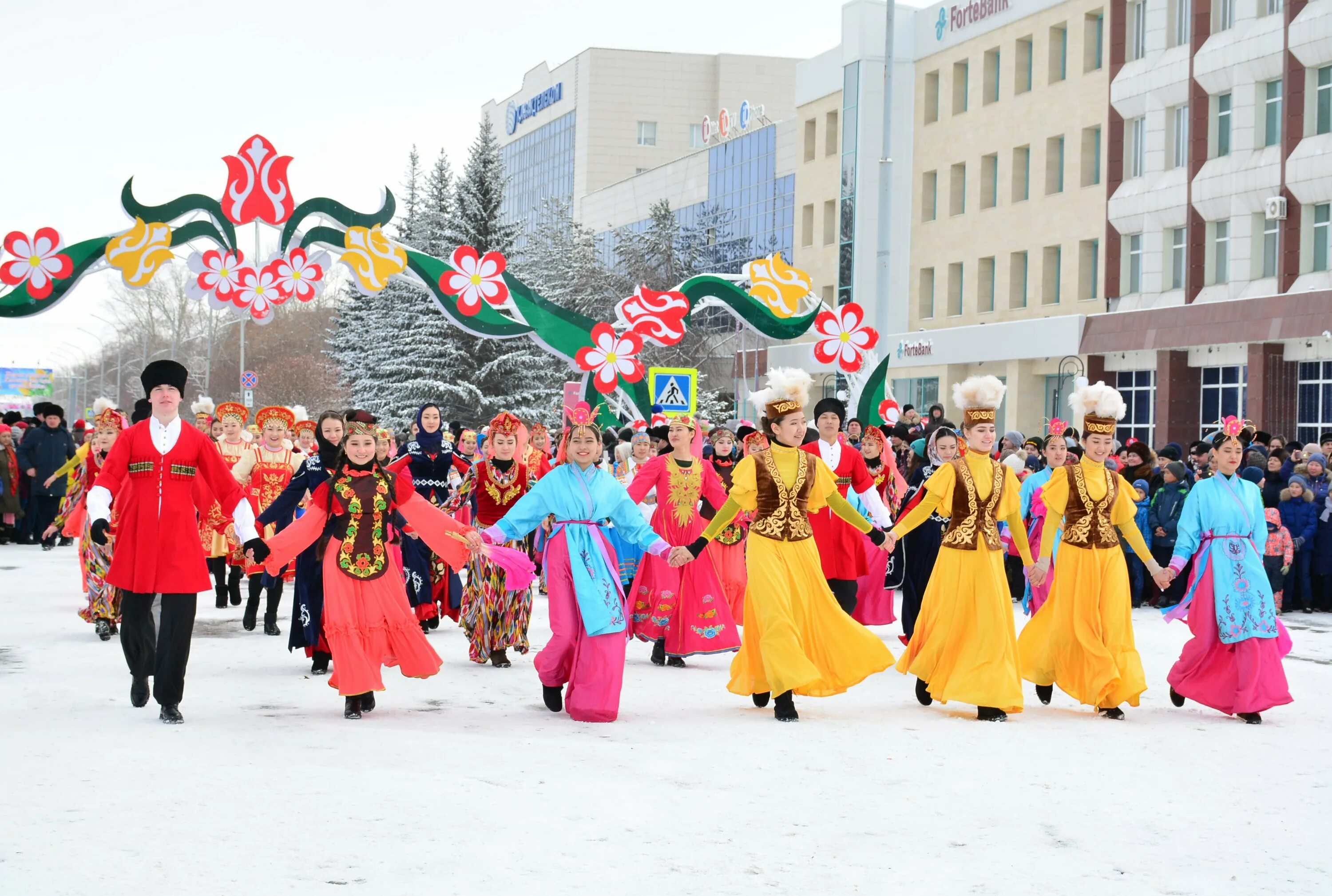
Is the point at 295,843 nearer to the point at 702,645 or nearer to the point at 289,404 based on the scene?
the point at 702,645

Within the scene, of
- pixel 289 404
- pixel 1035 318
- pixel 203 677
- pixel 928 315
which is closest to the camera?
pixel 203 677

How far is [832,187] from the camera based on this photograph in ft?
164

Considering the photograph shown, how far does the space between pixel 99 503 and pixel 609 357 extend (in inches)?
627

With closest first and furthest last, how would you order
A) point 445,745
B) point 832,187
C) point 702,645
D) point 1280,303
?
point 445,745 < point 702,645 < point 1280,303 < point 832,187

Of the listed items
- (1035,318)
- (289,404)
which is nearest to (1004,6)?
(1035,318)

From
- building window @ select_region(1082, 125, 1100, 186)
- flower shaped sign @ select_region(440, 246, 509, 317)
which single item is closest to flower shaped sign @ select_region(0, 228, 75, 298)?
flower shaped sign @ select_region(440, 246, 509, 317)

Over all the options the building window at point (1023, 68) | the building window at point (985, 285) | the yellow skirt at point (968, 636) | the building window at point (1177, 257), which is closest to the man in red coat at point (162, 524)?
the yellow skirt at point (968, 636)

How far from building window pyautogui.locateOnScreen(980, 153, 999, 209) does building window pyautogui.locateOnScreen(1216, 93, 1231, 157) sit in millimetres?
9137

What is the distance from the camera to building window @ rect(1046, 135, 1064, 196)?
3975 cm

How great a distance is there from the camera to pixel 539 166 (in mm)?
103750

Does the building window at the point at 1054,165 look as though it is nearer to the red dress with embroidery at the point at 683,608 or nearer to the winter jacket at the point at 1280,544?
the winter jacket at the point at 1280,544

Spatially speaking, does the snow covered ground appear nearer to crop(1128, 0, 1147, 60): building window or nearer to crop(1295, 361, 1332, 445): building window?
Result: crop(1295, 361, 1332, 445): building window

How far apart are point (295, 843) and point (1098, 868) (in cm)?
296

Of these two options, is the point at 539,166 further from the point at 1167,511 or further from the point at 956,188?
the point at 1167,511
